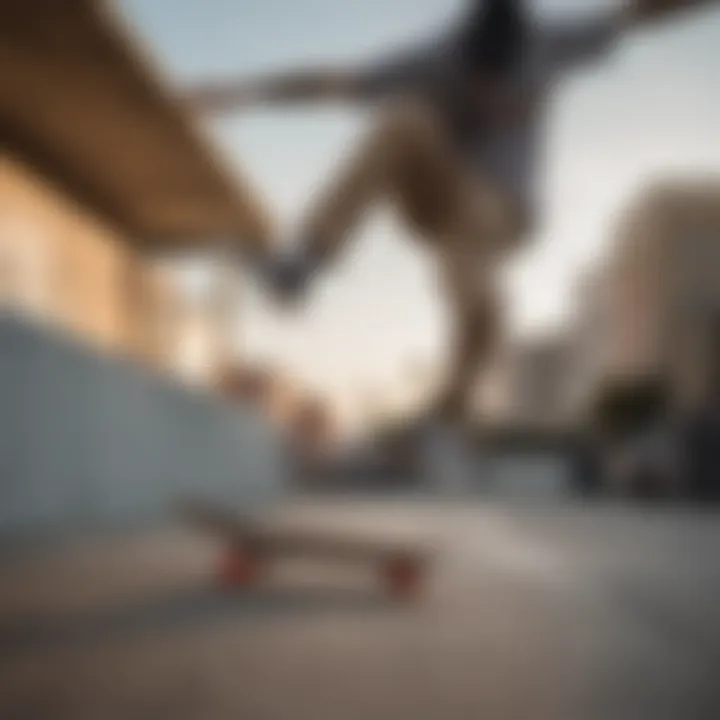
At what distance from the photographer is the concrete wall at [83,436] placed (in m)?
2.81

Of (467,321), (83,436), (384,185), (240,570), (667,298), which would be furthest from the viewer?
(667,298)

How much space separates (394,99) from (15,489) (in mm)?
3175

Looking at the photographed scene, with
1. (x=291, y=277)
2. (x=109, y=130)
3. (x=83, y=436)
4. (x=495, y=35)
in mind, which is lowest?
(x=83, y=436)

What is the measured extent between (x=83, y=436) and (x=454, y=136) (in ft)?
10.8

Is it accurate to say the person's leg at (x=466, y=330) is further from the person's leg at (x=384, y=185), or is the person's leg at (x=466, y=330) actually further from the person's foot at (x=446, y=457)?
the person's leg at (x=384, y=185)

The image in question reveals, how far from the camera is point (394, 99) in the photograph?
476cm

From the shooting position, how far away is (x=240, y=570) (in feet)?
6.96

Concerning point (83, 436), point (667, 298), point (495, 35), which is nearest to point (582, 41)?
point (495, 35)

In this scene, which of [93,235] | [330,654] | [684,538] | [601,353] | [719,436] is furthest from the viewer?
[601,353]

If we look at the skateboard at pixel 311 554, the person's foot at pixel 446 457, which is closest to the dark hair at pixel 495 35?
the skateboard at pixel 311 554

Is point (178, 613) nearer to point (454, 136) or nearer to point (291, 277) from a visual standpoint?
point (291, 277)

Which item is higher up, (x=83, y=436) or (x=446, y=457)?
(x=83, y=436)

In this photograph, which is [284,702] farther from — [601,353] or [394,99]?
[601,353]

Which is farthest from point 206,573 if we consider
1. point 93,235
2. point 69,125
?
point 93,235
